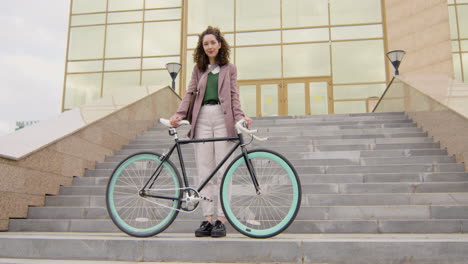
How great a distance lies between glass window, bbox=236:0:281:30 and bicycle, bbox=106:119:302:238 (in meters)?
15.7

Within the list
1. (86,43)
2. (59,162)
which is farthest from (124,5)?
(59,162)

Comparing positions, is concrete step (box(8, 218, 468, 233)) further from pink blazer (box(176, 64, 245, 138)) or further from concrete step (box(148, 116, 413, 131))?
concrete step (box(148, 116, 413, 131))

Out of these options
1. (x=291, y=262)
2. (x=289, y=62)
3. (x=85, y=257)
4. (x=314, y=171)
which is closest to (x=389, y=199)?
(x=314, y=171)

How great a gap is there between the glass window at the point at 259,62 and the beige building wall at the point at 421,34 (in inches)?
189

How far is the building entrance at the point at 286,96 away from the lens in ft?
58.0

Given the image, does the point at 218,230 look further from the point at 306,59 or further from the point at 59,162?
the point at 306,59

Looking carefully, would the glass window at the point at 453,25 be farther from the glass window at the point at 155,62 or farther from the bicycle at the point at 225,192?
the bicycle at the point at 225,192

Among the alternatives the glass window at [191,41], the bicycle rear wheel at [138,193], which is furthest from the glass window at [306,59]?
the bicycle rear wheel at [138,193]

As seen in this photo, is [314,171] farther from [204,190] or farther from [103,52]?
[103,52]

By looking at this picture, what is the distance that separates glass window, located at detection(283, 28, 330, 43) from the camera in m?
18.1

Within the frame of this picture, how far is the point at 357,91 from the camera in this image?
1738 centimetres

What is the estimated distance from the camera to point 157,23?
746 inches

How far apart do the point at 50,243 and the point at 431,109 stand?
6.68 meters

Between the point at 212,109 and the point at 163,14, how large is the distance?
647 inches
